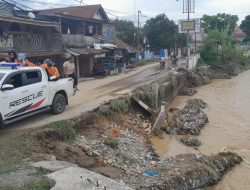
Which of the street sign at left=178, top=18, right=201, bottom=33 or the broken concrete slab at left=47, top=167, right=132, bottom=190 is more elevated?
the street sign at left=178, top=18, right=201, bottom=33

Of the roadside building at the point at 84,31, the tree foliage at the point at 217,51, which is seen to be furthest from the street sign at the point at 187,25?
the roadside building at the point at 84,31

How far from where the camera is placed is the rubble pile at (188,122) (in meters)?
16.4

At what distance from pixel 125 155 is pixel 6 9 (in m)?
16.2

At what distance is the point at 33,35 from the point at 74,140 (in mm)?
12970

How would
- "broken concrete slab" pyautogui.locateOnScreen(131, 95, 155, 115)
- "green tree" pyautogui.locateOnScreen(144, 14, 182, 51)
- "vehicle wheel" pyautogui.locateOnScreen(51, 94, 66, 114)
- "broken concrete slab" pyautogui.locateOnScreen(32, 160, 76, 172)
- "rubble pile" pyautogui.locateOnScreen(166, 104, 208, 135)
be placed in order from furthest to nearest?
"green tree" pyautogui.locateOnScreen(144, 14, 182, 51)
"broken concrete slab" pyautogui.locateOnScreen(131, 95, 155, 115)
"rubble pile" pyautogui.locateOnScreen(166, 104, 208, 135)
"vehicle wheel" pyautogui.locateOnScreen(51, 94, 66, 114)
"broken concrete slab" pyautogui.locateOnScreen(32, 160, 76, 172)

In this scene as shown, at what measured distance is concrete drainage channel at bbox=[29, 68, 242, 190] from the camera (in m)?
7.72

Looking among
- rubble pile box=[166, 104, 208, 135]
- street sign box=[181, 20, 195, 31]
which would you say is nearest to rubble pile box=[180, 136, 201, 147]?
rubble pile box=[166, 104, 208, 135]

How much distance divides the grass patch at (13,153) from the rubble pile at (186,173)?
2620mm

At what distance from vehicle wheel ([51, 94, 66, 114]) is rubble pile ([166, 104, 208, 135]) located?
5427 mm

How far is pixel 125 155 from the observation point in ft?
36.9

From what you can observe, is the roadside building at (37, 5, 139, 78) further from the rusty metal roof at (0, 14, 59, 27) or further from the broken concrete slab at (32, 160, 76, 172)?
the broken concrete slab at (32, 160, 76, 172)

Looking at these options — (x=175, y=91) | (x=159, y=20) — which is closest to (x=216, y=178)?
(x=175, y=91)

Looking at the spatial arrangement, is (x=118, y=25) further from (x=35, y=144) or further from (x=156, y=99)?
(x=35, y=144)

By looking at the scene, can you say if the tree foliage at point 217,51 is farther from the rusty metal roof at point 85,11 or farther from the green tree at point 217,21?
the green tree at point 217,21
